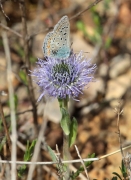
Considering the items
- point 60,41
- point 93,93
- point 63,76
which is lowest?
point 93,93

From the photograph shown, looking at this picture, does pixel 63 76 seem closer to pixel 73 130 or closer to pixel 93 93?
pixel 73 130

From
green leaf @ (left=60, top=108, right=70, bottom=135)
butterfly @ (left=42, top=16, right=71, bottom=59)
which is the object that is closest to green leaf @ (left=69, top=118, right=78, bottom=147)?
green leaf @ (left=60, top=108, right=70, bottom=135)

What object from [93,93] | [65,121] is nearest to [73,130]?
[65,121]

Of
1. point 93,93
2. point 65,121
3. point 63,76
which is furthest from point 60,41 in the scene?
point 93,93

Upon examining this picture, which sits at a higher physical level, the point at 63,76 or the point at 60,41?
the point at 60,41

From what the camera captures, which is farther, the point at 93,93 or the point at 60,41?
the point at 93,93

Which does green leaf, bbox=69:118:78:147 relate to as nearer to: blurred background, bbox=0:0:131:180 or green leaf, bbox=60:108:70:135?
green leaf, bbox=60:108:70:135

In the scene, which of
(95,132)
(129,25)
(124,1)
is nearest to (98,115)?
(95,132)
